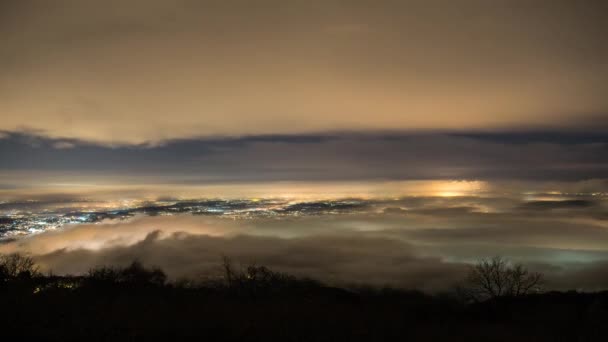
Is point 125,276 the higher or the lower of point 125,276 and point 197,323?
the lower

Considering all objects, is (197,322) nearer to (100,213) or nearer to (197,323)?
(197,323)

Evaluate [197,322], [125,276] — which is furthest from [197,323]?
[125,276]

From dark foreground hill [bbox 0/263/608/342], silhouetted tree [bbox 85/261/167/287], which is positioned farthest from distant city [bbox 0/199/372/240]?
dark foreground hill [bbox 0/263/608/342]

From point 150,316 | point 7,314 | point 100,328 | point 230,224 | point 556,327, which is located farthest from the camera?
point 230,224

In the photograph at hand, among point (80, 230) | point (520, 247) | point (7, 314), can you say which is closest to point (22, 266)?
point (7, 314)

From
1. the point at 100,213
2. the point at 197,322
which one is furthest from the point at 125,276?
the point at 100,213

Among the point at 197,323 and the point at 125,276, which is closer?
the point at 197,323

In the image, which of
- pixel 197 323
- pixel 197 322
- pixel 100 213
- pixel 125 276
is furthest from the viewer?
pixel 100 213

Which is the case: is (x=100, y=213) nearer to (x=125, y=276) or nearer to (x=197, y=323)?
(x=125, y=276)

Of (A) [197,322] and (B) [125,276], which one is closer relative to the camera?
(A) [197,322]

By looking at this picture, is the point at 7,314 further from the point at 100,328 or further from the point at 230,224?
the point at 230,224

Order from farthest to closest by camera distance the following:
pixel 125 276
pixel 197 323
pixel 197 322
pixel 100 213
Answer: pixel 100 213
pixel 125 276
pixel 197 322
pixel 197 323
